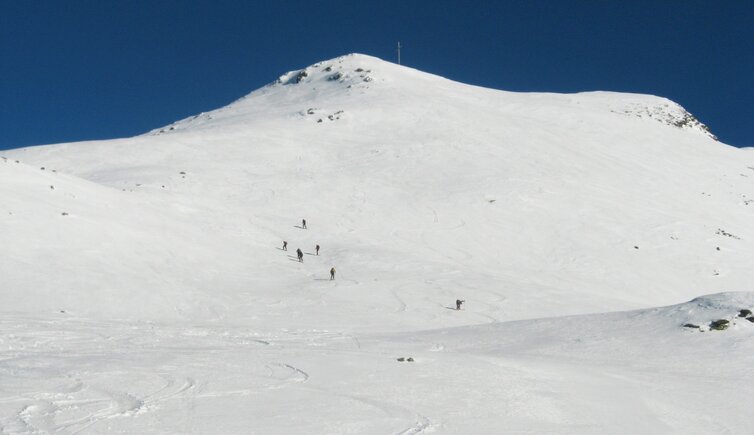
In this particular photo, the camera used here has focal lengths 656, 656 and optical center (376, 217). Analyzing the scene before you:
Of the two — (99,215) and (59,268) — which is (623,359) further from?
(99,215)

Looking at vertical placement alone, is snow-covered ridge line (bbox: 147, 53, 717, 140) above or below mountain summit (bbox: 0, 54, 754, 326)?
above

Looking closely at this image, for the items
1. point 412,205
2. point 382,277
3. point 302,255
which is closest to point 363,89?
point 412,205

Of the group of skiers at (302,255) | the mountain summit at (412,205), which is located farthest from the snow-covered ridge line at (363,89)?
the group of skiers at (302,255)

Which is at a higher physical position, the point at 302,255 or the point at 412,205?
the point at 412,205

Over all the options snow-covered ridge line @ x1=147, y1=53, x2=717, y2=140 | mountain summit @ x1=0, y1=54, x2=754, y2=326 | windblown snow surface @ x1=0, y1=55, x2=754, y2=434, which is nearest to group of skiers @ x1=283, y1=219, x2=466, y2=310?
windblown snow surface @ x1=0, y1=55, x2=754, y2=434

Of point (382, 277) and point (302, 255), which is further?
point (302, 255)

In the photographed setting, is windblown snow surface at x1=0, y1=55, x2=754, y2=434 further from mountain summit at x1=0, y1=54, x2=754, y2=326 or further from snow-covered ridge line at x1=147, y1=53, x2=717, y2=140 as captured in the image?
snow-covered ridge line at x1=147, y1=53, x2=717, y2=140

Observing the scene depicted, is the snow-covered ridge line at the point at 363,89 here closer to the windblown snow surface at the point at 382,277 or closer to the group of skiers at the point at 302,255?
the windblown snow surface at the point at 382,277

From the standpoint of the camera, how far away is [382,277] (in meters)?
30.4

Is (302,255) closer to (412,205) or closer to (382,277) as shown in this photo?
(382,277)

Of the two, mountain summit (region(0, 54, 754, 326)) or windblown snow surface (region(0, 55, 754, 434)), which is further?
mountain summit (region(0, 54, 754, 326))

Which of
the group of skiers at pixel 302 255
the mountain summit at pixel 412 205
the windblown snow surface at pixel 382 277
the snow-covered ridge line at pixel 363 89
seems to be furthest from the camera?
the snow-covered ridge line at pixel 363 89

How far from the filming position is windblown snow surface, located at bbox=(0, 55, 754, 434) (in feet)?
32.7

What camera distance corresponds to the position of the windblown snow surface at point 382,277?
32.7 ft
